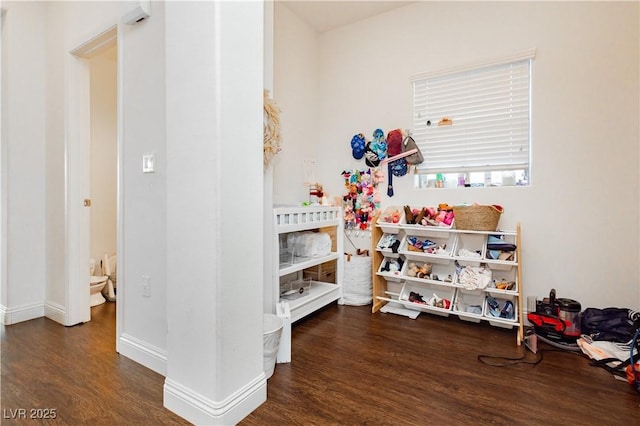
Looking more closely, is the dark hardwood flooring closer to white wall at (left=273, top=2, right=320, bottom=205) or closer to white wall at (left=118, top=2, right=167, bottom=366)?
white wall at (left=118, top=2, right=167, bottom=366)

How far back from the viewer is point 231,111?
1372 mm

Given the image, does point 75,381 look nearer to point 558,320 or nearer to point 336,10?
point 558,320

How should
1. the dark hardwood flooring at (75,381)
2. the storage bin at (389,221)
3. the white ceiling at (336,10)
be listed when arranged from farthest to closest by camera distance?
the white ceiling at (336,10), the storage bin at (389,221), the dark hardwood flooring at (75,381)

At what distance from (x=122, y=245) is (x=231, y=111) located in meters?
1.26

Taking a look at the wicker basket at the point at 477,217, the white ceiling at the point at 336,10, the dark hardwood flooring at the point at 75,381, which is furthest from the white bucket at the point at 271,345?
the white ceiling at the point at 336,10

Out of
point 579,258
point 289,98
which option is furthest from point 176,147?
point 579,258

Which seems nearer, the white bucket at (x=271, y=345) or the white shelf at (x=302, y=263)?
the white bucket at (x=271, y=345)

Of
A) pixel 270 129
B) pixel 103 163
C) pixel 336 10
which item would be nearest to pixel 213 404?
pixel 270 129

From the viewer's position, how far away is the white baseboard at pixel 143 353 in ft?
6.01

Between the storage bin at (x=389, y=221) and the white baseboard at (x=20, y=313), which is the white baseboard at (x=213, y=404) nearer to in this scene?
the storage bin at (x=389, y=221)

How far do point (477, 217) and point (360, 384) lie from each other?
1541 mm

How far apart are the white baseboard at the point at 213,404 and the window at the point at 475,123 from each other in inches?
91.7

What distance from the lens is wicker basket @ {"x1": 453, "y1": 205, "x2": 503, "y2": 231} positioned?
243 centimetres

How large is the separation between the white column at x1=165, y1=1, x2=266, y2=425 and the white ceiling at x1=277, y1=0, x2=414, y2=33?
77.1 inches
